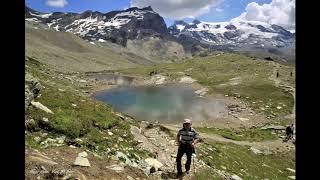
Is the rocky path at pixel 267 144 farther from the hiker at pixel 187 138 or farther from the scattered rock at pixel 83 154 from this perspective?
the scattered rock at pixel 83 154

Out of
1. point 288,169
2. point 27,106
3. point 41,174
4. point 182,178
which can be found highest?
point 27,106

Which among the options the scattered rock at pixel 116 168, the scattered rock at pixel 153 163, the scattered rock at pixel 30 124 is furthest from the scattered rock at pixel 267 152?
the scattered rock at pixel 30 124

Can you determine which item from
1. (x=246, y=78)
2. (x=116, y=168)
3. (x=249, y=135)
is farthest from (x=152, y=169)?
(x=246, y=78)

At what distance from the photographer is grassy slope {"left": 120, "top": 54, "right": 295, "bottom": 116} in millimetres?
79012

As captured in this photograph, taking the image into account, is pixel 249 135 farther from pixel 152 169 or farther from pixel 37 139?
pixel 37 139

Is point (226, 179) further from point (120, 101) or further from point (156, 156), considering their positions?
point (120, 101)

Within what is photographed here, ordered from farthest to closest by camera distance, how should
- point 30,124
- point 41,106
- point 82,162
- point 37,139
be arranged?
point 41,106 → point 30,124 → point 37,139 → point 82,162

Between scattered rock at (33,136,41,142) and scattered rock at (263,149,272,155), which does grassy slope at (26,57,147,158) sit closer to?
scattered rock at (33,136,41,142)

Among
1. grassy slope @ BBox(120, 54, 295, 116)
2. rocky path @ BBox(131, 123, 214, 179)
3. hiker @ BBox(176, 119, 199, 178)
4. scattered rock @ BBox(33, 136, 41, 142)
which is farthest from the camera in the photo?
grassy slope @ BBox(120, 54, 295, 116)

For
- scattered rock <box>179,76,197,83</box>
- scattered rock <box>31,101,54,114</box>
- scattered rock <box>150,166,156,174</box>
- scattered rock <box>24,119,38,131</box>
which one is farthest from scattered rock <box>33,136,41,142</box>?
scattered rock <box>179,76,197,83</box>

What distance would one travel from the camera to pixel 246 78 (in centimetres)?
11288
